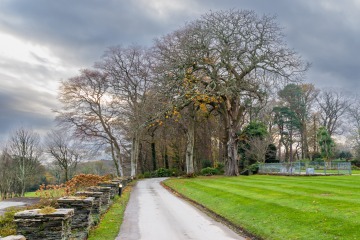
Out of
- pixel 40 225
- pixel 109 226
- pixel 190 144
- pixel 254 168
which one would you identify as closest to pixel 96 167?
pixel 190 144

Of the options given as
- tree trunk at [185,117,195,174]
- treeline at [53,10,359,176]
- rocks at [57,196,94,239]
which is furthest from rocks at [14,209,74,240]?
tree trunk at [185,117,195,174]

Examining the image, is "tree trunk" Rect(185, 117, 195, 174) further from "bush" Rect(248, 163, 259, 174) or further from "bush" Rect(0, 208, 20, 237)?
"bush" Rect(0, 208, 20, 237)

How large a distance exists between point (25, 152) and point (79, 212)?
168 feet

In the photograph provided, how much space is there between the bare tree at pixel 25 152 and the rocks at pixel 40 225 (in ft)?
168

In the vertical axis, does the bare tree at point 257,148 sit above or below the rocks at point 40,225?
above

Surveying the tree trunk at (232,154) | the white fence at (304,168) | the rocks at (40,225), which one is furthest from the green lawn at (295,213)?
the tree trunk at (232,154)

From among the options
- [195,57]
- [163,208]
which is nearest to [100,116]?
[195,57]

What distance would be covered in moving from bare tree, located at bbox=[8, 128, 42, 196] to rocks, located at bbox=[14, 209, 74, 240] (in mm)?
51124

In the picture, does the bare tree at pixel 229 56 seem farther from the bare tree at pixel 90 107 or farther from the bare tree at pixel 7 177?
the bare tree at pixel 7 177

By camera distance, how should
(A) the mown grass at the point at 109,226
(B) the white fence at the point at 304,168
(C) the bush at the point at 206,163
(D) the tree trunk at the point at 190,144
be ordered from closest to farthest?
(A) the mown grass at the point at 109,226, (B) the white fence at the point at 304,168, (D) the tree trunk at the point at 190,144, (C) the bush at the point at 206,163

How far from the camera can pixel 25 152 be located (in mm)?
57500

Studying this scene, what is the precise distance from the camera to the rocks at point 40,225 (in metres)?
7.77

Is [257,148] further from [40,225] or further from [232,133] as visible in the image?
[40,225]

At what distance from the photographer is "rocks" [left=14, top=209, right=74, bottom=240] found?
7.77 meters
